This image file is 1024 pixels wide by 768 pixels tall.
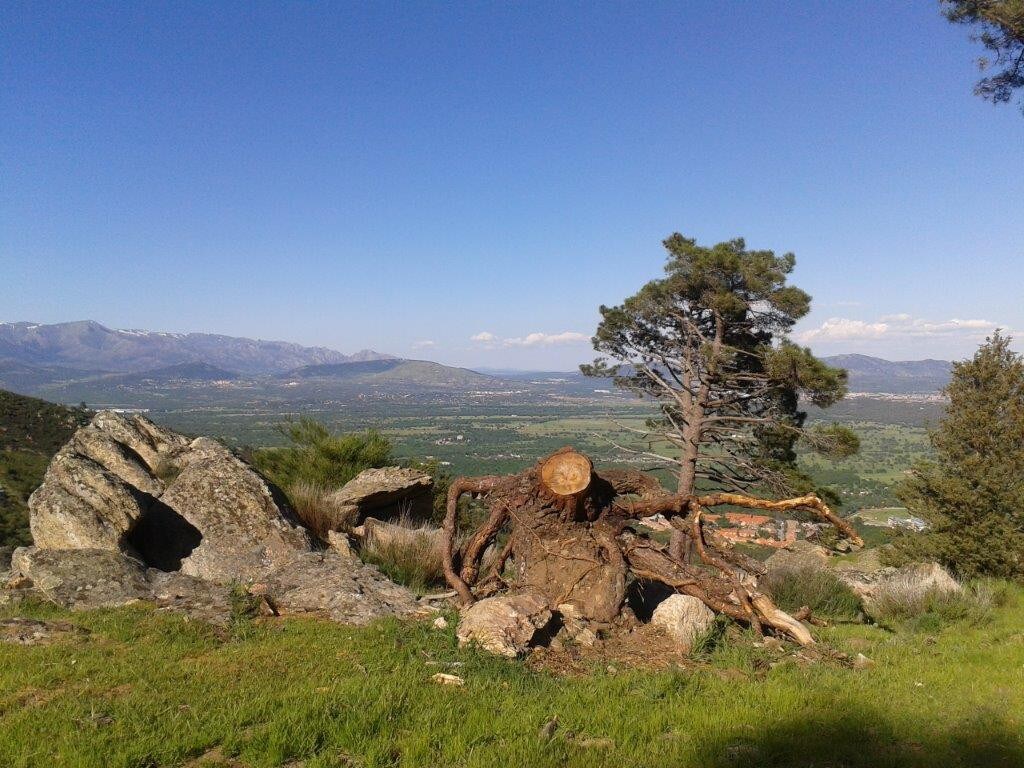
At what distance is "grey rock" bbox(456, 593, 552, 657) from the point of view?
5371mm

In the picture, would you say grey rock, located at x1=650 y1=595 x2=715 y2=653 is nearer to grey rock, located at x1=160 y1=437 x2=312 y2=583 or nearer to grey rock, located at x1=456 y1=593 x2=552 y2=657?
grey rock, located at x1=456 y1=593 x2=552 y2=657

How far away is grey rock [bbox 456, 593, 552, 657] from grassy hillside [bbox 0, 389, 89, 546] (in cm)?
1845

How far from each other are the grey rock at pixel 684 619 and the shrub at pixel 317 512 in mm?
5543

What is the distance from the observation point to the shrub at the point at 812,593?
8.77 metres

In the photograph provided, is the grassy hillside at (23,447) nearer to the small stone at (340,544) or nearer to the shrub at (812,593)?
the small stone at (340,544)

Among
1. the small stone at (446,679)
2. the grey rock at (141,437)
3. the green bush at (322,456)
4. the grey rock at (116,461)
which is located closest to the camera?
the small stone at (446,679)

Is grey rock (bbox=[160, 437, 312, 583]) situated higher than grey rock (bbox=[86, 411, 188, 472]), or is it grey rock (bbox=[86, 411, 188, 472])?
grey rock (bbox=[86, 411, 188, 472])

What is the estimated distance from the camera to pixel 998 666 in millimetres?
5855

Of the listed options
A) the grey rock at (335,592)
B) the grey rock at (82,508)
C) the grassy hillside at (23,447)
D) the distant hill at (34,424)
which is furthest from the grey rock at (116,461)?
the distant hill at (34,424)

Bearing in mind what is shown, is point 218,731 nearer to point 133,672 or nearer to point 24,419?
point 133,672

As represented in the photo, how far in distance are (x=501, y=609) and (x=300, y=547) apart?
3.46m

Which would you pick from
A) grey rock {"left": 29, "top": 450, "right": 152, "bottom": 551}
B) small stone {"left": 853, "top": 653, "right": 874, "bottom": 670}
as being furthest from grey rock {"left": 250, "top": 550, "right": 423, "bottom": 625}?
small stone {"left": 853, "top": 653, "right": 874, "bottom": 670}

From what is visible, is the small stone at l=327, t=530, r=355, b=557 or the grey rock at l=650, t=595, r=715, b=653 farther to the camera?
the small stone at l=327, t=530, r=355, b=557

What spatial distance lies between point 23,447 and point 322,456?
3255 cm
